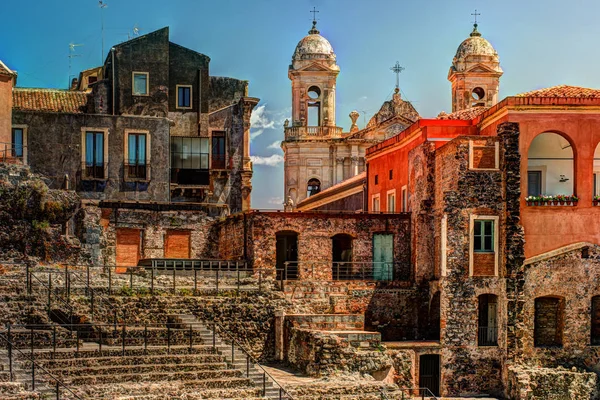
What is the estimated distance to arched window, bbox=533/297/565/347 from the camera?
38.0 metres

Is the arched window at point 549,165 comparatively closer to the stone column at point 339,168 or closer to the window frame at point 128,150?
the window frame at point 128,150

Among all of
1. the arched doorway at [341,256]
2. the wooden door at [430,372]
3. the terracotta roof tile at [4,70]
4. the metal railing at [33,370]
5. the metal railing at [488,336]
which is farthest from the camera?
the arched doorway at [341,256]

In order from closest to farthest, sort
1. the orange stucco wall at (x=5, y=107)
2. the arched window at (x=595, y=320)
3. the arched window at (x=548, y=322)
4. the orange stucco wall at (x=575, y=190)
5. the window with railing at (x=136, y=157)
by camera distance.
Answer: the arched window at (x=548, y=322) < the arched window at (x=595, y=320) < the orange stucco wall at (x=575, y=190) < the orange stucco wall at (x=5, y=107) < the window with railing at (x=136, y=157)

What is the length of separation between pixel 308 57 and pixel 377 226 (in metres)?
29.8

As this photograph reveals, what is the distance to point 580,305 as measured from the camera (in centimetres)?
3775

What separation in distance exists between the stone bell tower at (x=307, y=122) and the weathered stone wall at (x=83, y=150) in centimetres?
2510

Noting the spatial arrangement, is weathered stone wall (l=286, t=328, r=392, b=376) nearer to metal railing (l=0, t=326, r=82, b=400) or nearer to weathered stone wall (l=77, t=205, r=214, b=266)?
metal railing (l=0, t=326, r=82, b=400)

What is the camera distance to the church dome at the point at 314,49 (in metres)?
70.7

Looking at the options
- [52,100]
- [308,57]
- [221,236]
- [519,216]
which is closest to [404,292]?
[519,216]

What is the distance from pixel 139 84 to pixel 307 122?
81.9 feet

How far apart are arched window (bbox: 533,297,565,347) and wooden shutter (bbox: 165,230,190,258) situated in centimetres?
1504

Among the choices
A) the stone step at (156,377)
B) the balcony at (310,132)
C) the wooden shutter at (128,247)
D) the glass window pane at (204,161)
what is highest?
the balcony at (310,132)

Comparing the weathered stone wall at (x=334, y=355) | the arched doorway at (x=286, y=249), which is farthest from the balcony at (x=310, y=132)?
the weathered stone wall at (x=334, y=355)

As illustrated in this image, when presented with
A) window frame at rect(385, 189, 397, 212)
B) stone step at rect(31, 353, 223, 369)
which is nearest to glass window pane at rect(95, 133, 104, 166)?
window frame at rect(385, 189, 397, 212)
